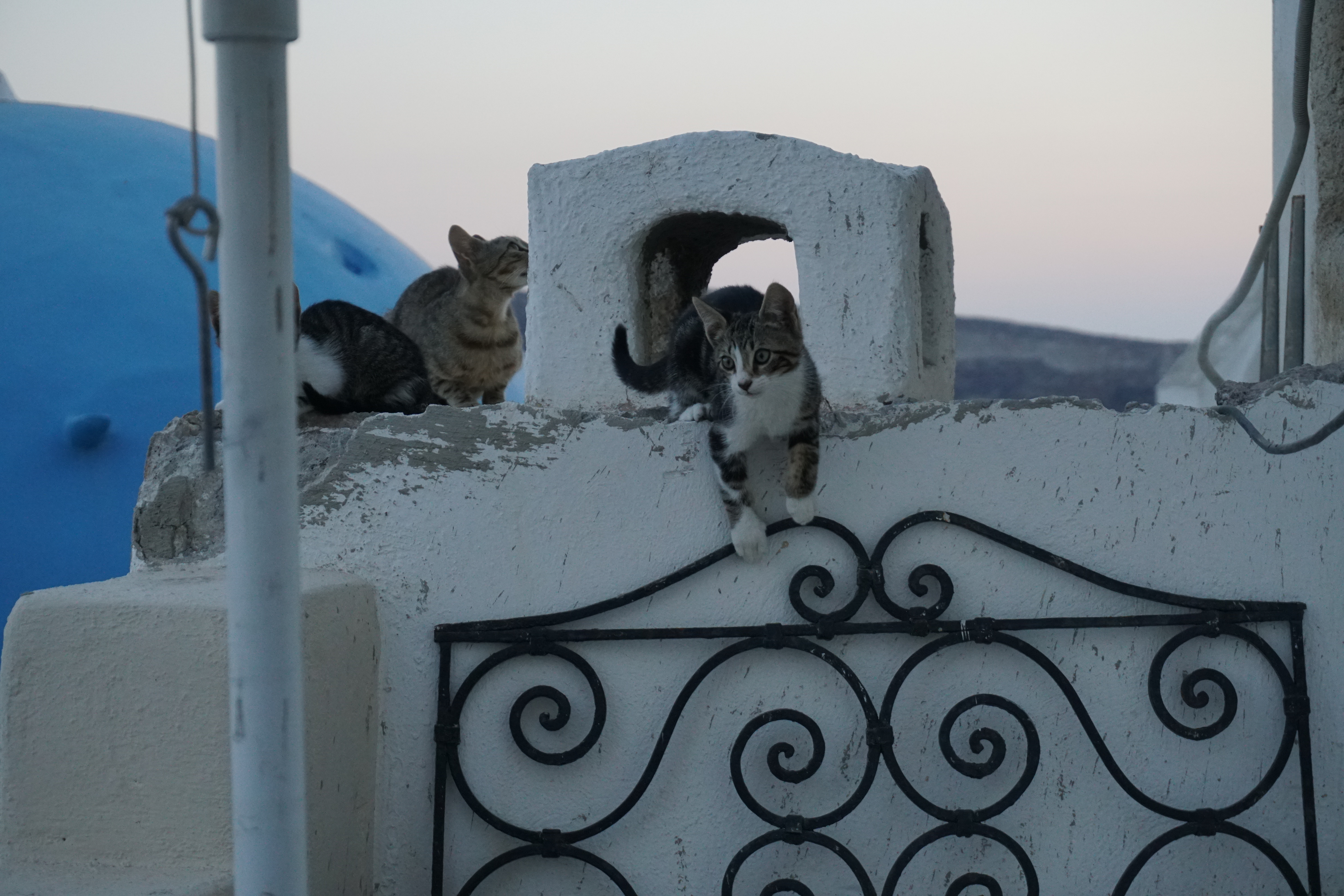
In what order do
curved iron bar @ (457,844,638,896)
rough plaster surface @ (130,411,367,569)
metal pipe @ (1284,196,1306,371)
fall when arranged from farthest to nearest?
metal pipe @ (1284,196,1306,371) < rough plaster surface @ (130,411,367,569) < curved iron bar @ (457,844,638,896)

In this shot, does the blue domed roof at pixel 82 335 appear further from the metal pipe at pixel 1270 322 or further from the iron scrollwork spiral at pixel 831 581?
the metal pipe at pixel 1270 322

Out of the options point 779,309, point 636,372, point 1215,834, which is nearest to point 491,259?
point 636,372

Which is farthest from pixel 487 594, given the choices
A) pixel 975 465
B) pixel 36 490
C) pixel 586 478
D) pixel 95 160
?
pixel 95 160

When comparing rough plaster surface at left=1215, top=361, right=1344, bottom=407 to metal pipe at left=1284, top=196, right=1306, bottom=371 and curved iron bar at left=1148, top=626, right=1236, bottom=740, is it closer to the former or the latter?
curved iron bar at left=1148, top=626, right=1236, bottom=740

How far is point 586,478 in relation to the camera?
1.89 meters

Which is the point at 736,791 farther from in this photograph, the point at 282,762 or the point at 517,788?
the point at 282,762

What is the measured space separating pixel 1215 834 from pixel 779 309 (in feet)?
3.46

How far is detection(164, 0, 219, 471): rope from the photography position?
33.3 inches

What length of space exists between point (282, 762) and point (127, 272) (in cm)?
318

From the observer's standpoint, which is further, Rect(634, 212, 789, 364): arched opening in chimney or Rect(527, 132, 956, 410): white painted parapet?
Rect(634, 212, 789, 364): arched opening in chimney

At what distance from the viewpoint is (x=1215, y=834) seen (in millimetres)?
1805

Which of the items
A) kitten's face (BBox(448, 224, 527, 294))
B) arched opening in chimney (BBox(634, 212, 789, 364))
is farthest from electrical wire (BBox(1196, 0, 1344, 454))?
kitten's face (BBox(448, 224, 527, 294))

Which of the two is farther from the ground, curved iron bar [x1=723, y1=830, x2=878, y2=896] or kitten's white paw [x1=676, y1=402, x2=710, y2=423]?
kitten's white paw [x1=676, y1=402, x2=710, y2=423]

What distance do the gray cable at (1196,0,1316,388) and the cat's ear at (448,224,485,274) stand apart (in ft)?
5.68
